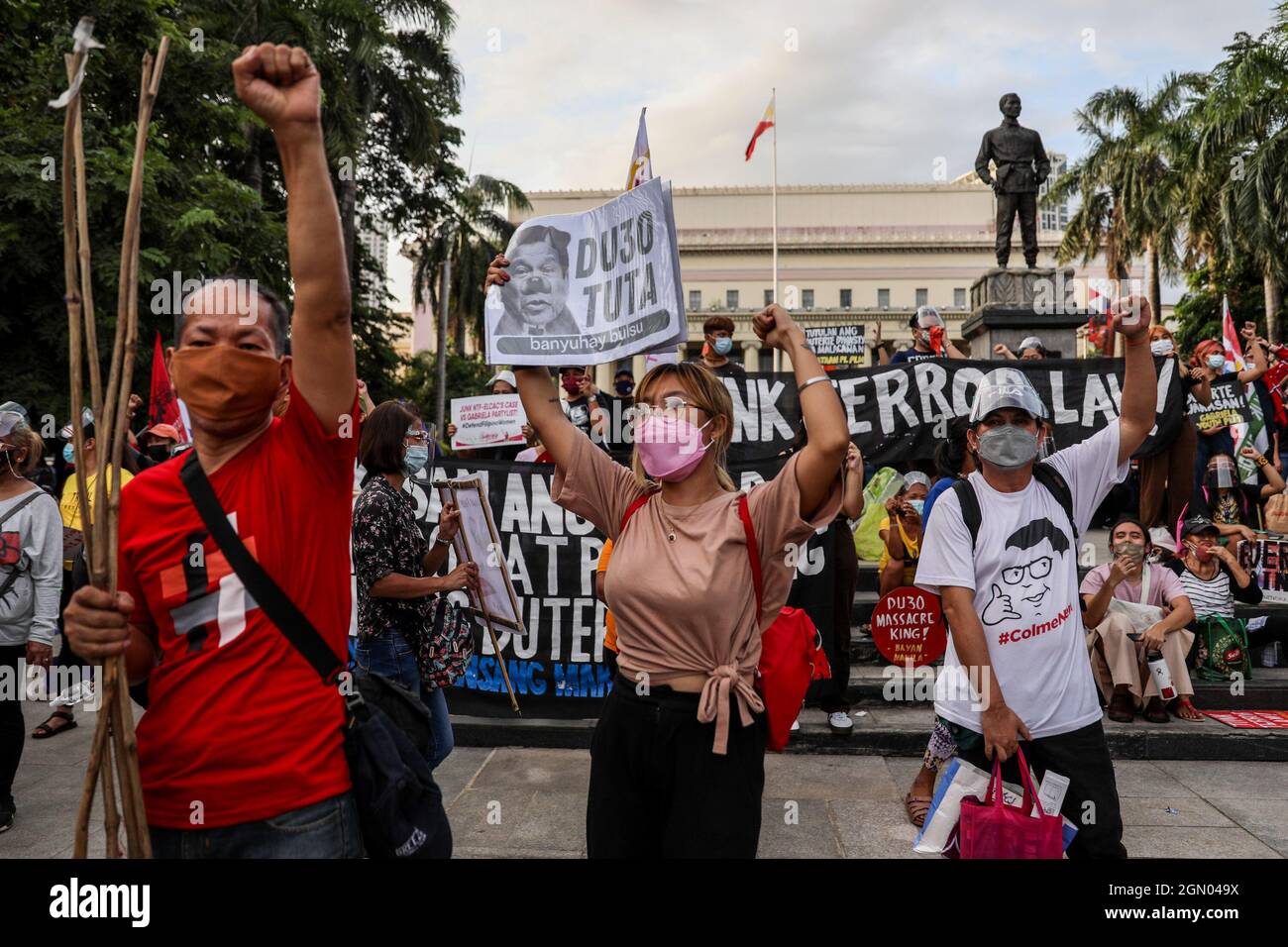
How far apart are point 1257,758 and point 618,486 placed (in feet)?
16.3

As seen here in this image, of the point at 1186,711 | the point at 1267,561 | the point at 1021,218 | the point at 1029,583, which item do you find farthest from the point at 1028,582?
the point at 1021,218

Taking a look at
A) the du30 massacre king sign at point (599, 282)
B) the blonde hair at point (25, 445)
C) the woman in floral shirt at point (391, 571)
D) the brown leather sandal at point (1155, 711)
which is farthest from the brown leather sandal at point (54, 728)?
the brown leather sandal at point (1155, 711)

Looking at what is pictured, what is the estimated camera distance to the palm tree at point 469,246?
3378 cm

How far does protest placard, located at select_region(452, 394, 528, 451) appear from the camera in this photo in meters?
9.46

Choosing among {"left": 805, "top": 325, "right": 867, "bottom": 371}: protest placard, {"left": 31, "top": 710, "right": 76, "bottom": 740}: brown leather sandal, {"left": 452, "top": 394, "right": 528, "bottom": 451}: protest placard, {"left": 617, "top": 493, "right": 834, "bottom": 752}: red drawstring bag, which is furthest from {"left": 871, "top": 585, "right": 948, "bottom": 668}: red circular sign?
{"left": 805, "top": 325, "right": 867, "bottom": 371}: protest placard

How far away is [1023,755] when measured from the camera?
9.93 ft

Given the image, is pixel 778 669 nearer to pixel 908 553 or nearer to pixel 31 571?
pixel 908 553

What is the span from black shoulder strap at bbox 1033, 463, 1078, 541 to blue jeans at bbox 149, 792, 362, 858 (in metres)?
2.49

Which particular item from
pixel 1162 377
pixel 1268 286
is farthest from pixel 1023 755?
pixel 1268 286

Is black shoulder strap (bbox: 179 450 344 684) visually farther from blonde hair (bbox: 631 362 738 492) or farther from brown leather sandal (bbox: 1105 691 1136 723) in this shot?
brown leather sandal (bbox: 1105 691 1136 723)

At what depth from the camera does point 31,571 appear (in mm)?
4738

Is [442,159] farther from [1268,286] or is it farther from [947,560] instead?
[947,560]

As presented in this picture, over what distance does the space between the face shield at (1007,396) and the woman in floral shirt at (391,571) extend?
203 centimetres

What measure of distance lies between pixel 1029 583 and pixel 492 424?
7.06 meters
